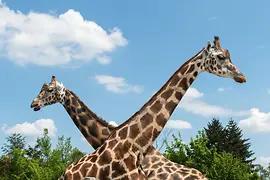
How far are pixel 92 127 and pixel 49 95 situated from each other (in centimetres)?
223

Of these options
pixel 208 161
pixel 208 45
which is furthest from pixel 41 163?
pixel 208 45

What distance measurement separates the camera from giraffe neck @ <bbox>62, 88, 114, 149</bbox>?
11.3 meters

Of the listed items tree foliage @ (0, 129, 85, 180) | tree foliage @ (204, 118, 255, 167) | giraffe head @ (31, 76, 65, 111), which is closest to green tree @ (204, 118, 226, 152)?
tree foliage @ (204, 118, 255, 167)

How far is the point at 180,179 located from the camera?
10.1 meters

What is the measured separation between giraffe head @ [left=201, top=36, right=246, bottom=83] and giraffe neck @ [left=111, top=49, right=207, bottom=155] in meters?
0.15

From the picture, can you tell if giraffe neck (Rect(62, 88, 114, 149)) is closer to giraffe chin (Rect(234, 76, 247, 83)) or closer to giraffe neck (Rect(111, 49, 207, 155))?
giraffe neck (Rect(111, 49, 207, 155))

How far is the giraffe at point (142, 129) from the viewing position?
7.98 meters

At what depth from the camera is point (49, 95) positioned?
12992 millimetres

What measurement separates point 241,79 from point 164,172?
274cm

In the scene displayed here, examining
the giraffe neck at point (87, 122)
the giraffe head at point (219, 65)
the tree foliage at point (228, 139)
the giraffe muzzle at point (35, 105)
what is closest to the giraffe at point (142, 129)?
the giraffe head at point (219, 65)

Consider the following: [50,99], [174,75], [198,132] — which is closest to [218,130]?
[198,132]

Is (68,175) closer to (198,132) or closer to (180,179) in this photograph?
(180,179)

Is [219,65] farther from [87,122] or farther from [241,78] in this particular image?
[87,122]

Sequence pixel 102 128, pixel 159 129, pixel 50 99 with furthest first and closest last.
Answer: pixel 50 99
pixel 102 128
pixel 159 129
